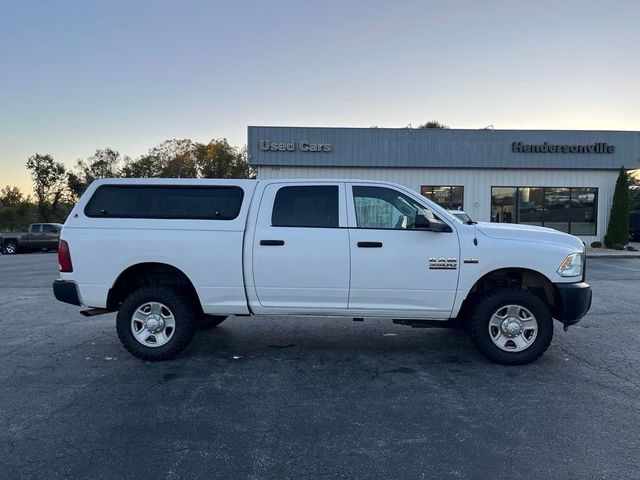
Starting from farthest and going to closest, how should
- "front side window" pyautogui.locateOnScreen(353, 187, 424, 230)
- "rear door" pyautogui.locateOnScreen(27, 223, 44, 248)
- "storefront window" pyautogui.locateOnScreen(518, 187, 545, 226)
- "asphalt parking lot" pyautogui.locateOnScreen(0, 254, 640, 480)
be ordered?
1. "rear door" pyautogui.locateOnScreen(27, 223, 44, 248)
2. "storefront window" pyautogui.locateOnScreen(518, 187, 545, 226)
3. "front side window" pyautogui.locateOnScreen(353, 187, 424, 230)
4. "asphalt parking lot" pyautogui.locateOnScreen(0, 254, 640, 480)

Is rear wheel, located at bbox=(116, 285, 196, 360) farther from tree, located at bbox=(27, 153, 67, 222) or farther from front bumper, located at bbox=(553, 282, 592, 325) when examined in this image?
tree, located at bbox=(27, 153, 67, 222)

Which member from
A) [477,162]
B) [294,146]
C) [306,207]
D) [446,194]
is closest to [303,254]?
[306,207]

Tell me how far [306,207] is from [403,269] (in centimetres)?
131

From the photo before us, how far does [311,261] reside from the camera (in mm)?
5070

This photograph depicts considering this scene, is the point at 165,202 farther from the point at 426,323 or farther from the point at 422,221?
the point at 426,323

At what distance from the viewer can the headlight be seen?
4934 mm

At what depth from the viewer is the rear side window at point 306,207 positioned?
5.21m

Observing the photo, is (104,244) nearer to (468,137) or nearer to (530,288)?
(530,288)

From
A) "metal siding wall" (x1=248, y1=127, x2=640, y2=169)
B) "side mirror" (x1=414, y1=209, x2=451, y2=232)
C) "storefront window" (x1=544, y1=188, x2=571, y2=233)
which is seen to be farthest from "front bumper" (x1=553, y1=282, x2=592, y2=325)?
"storefront window" (x1=544, y1=188, x2=571, y2=233)

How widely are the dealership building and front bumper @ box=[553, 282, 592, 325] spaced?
1851 cm

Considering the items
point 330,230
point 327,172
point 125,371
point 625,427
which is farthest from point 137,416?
point 327,172

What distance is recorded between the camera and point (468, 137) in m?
23.4

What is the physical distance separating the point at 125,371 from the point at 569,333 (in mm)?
5872

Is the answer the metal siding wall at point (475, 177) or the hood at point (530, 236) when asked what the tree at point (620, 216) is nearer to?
the metal siding wall at point (475, 177)
